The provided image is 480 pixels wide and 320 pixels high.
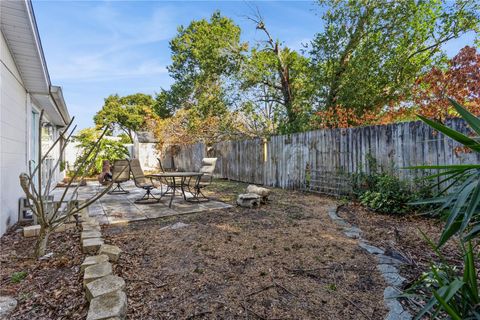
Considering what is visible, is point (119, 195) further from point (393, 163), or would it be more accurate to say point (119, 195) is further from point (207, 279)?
point (393, 163)

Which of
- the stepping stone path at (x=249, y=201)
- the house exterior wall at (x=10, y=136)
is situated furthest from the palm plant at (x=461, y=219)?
the house exterior wall at (x=10, y=136)

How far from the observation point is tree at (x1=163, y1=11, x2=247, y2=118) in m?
11.3

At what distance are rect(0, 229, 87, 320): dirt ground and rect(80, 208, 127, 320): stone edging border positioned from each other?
4.5 inches

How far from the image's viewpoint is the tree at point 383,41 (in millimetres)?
7582

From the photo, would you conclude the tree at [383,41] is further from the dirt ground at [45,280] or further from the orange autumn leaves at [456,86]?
the dirt ground at [45,280]

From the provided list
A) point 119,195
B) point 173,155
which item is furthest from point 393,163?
point 173,155

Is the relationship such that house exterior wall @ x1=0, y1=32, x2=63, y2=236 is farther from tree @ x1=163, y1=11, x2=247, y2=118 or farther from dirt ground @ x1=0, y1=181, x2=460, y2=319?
tree @ x1=163, y1=11, x2=247, y2=118

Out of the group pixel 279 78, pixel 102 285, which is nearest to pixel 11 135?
pixel 102 285

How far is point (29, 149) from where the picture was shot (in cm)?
527

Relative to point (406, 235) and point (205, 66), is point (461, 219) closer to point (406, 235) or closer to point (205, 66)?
point (406, 235)

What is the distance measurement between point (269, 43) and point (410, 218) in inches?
339

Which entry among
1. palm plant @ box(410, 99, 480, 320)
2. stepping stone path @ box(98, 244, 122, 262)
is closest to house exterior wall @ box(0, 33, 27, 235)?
stepping stone path @ box(98, 244, 122, 262)

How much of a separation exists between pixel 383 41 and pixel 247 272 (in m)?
8.09

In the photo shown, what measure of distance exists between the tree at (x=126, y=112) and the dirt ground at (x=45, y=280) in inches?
1128
